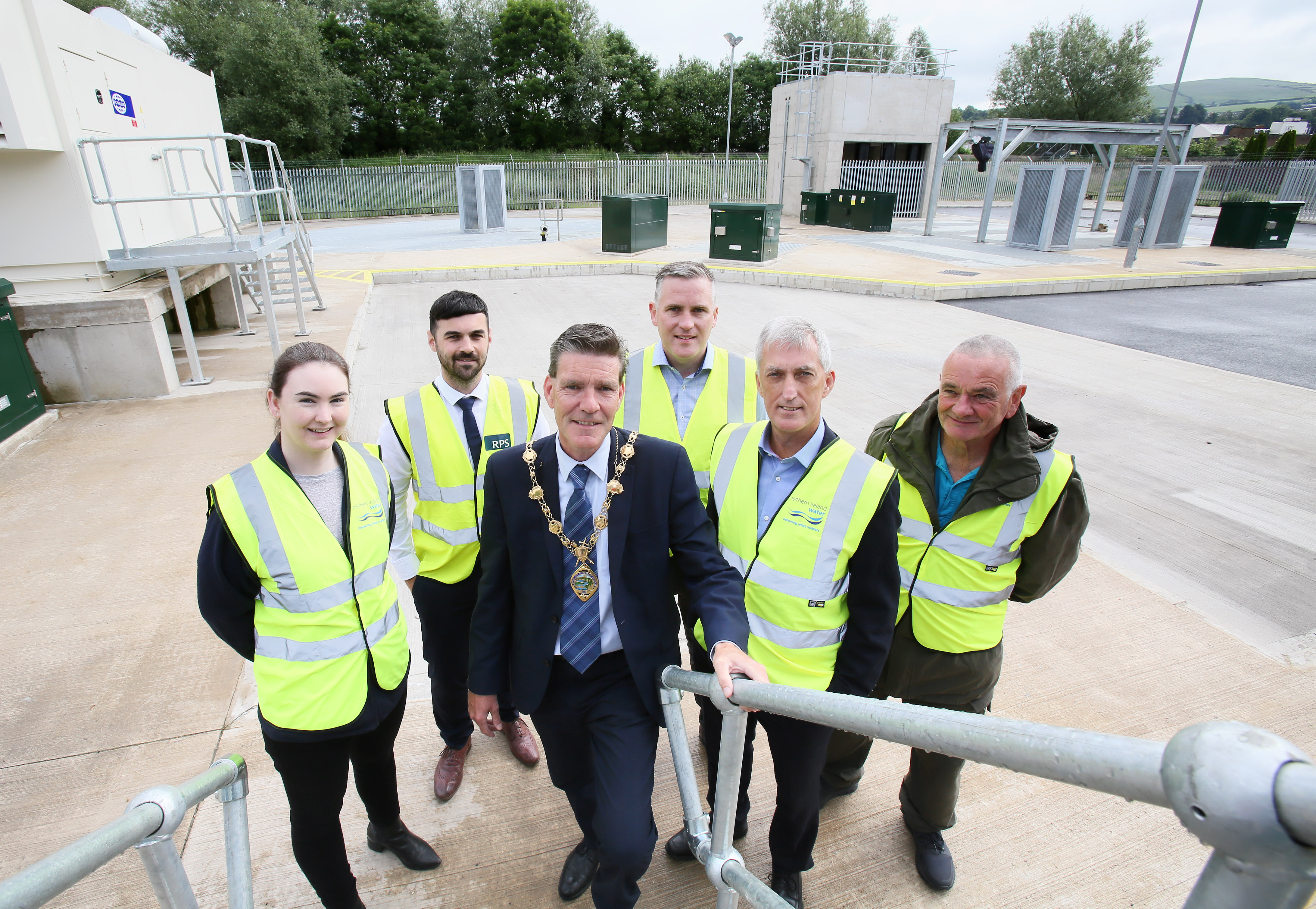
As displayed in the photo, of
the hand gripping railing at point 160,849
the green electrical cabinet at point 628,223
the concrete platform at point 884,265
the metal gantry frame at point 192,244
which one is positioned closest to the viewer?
the hand gripping railing at point 160,849

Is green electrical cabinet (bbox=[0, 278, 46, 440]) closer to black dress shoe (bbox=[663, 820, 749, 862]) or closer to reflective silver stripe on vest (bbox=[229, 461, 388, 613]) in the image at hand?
reflective silver stripe on vest (bbox=[229, 461, 388, 613])

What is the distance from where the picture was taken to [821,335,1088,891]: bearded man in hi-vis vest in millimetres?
2252

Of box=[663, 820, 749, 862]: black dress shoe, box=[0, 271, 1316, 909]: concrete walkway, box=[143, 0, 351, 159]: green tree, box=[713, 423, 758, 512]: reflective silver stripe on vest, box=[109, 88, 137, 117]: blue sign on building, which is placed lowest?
box=[0, 271, 1316, 909]: concrete walkway

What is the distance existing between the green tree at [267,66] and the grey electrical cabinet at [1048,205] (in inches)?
1158

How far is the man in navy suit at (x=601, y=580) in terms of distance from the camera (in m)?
2.04

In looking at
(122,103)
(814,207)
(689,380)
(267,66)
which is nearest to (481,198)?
(814,207)

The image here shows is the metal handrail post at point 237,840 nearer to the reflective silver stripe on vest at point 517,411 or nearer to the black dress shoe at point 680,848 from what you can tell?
the black dress shoe at point 680,848

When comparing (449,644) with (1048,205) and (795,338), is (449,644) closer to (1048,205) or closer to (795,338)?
(795,338)

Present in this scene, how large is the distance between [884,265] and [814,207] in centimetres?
1011

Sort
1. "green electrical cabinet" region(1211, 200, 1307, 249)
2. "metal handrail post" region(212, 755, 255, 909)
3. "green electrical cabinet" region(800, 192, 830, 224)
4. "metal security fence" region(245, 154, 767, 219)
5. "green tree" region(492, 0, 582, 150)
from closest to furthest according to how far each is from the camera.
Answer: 1. "metal handrail post" region(212, 755, 255, 909)
2. "green electrical cabinet" region(1211, 200, 1307, 249)
3. "green electrical cabinet" region(800, 192, 830, 224)
4. "metal security fence" region(245, 154, 767, 219)
5. "green tree" region(492, 0, 582, 150)

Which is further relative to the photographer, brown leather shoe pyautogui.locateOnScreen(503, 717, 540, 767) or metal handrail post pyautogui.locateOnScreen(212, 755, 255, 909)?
brown leather shoe pyautogui.locateOnScreen(503, 717, 540, 767)

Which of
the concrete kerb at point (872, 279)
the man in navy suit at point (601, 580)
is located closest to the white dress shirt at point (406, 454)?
the man in navy suit at point (601, 580)

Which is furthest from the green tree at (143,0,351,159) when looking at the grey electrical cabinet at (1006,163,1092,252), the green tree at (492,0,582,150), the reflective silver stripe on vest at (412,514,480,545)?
the reflective silver stripe on vest at (412,514,480,545)

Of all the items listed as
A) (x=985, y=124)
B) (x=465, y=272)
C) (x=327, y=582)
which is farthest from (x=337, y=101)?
(x=327, y=582)
